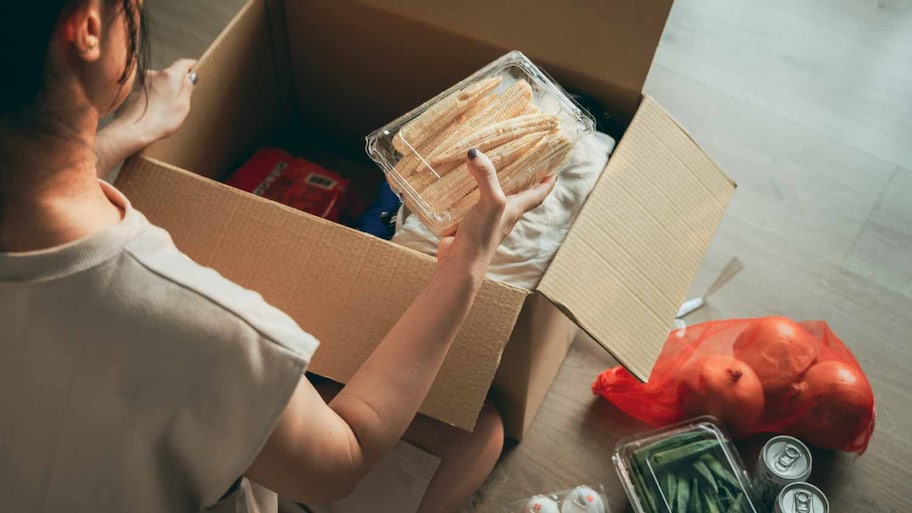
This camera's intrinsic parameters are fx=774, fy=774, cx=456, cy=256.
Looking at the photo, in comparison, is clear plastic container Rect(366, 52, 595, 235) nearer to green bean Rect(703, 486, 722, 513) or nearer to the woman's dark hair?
the woman's dark hair

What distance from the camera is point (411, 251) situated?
2.79ft

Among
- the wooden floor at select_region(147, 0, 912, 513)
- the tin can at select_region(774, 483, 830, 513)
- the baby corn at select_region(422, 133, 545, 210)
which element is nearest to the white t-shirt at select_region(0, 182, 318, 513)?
the baby corn at select_region(422, 133, 545, 210)

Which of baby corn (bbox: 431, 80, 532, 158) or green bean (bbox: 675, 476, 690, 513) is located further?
green bean (bbox: 675, 476, 690, 513)

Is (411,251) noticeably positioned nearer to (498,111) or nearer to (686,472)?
(498,111)

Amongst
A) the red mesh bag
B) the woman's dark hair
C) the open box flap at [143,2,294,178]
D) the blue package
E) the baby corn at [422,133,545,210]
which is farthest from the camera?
the red mesh bag

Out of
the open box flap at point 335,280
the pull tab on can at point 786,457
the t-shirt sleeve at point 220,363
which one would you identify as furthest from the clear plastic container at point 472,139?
the pull tab on can at point 786,457

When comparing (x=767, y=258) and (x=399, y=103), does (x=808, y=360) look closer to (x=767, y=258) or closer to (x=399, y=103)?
(x=767, y=258)

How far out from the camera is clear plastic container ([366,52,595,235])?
2.98 ft

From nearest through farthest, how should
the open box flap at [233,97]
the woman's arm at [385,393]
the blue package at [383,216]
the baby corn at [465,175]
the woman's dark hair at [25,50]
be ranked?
the woman's dark hair at [25,50]
the woman's arm at [385,393]
the baby corn at [465,175]
the open box flap at [233,97]
the blue package at [383,216]

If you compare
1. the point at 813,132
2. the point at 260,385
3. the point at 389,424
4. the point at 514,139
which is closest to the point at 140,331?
the point at 260,385

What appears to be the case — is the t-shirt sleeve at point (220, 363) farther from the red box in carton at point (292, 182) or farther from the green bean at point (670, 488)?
→ the green bean at point (670, 488)

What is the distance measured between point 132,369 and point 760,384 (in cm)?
102

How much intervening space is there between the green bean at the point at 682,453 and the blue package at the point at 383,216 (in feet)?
1.81

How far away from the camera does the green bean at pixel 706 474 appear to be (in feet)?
3.86
